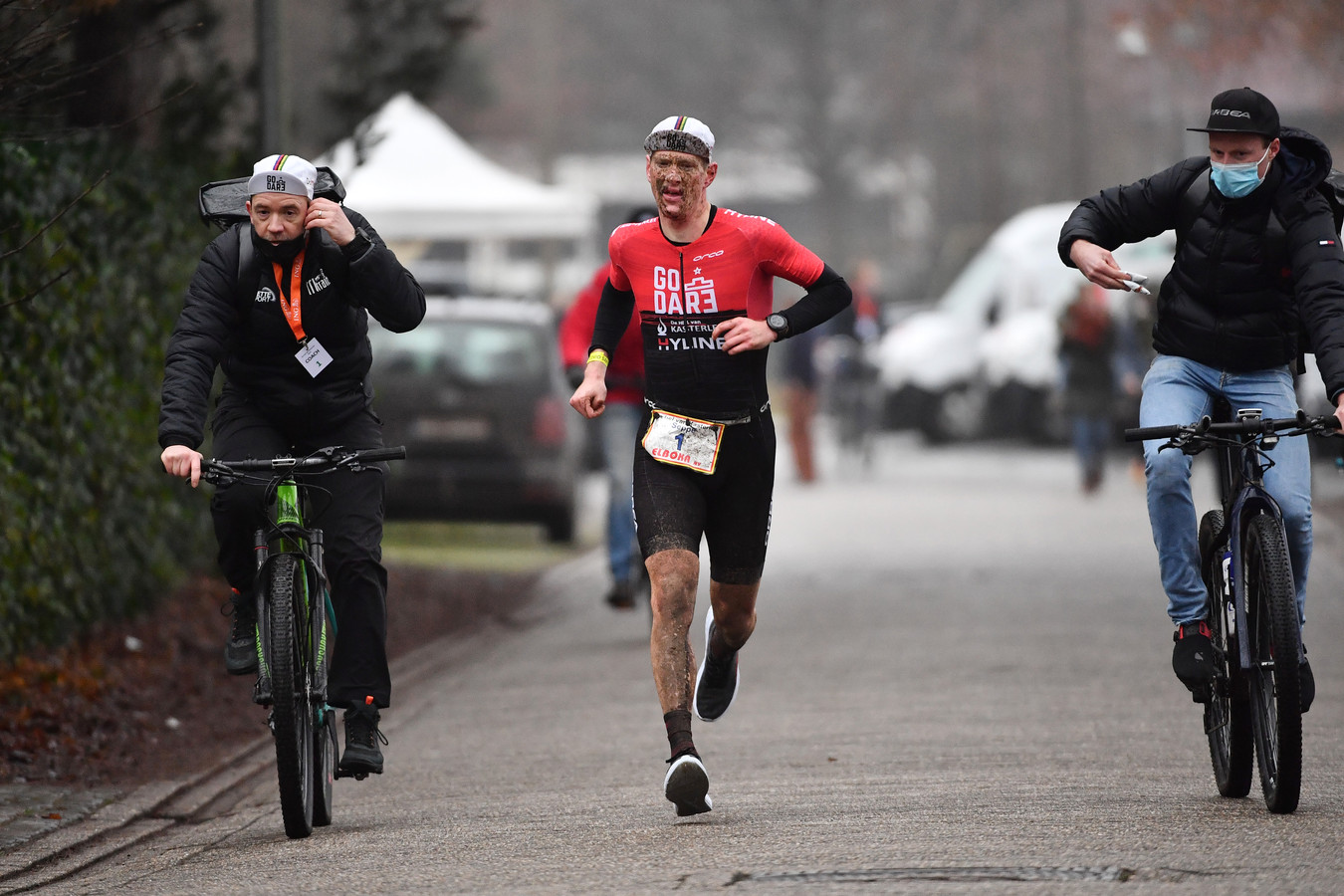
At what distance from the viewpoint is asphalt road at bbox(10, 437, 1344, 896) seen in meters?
6.07

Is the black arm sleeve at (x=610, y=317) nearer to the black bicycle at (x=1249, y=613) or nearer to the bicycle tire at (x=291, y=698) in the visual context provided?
the bicycle tire at (x=291, y=698)

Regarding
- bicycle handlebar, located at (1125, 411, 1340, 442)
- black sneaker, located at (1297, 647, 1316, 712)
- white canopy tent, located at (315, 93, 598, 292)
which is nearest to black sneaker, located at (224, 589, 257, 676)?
bicycle handlebar, located at (1125, 411, 1340, 442)

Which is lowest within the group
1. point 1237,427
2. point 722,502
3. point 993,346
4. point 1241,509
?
point 1241,509

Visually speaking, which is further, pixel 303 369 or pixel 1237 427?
pixel 303 369

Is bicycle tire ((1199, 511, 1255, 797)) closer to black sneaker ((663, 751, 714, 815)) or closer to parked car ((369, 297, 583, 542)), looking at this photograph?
black sneaker ((663, 751, 714, 815))

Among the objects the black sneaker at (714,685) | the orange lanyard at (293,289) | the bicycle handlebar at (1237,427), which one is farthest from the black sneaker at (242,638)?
the bicycle handlebar at (1237,427)

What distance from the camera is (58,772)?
8586 millimetres

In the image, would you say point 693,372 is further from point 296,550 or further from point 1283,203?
point 1283,203

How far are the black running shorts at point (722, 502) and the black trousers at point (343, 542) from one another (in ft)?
2.86

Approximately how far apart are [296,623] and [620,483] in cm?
589

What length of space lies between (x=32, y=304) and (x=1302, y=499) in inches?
216

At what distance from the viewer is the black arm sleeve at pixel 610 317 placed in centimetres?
746

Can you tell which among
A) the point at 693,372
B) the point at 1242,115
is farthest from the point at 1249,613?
the point at 693,372

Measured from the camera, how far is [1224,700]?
700cm
